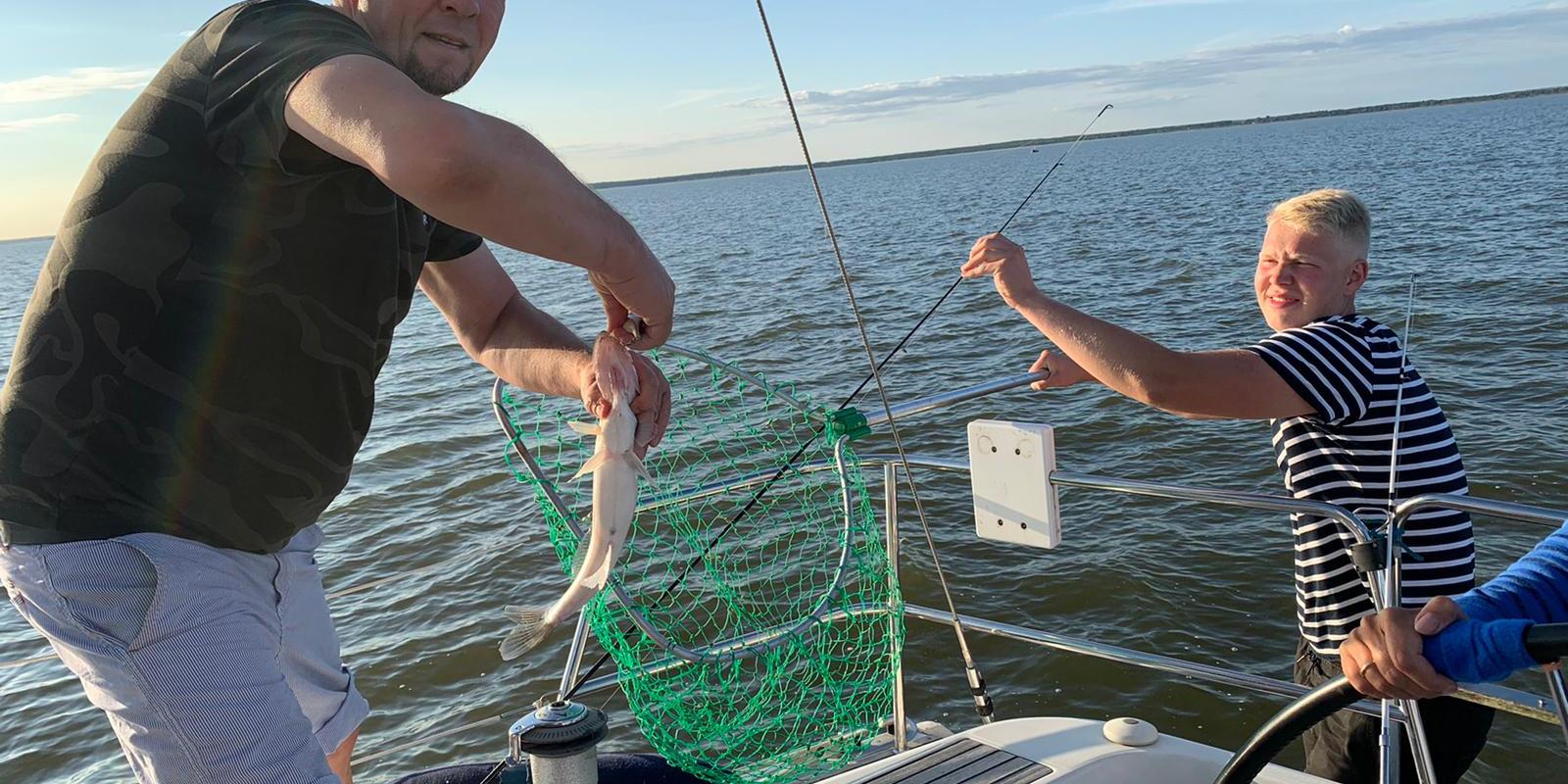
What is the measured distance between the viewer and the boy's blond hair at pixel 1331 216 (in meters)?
3.27

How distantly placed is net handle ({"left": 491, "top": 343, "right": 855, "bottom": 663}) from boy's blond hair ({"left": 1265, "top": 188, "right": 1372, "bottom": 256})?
1.63 m

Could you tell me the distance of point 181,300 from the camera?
1.92 metres

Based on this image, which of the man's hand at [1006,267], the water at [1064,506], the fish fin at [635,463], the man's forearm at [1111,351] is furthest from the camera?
the water at [1064,506]

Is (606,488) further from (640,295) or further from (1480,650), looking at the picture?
(1480,650)

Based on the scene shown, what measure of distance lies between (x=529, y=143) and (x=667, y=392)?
99 centimetres

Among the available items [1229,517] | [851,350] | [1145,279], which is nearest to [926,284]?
[1145,279]

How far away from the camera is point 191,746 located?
6.47ft

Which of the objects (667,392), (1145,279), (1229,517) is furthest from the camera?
(1145,279)

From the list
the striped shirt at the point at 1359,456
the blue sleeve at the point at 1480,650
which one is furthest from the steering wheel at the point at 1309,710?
the striped shirt at the point at 1359,456

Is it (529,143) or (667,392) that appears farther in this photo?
(667,392)

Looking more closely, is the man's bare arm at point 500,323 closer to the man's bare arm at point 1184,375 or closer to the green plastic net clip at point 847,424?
the green plastic net clip at point 847,424

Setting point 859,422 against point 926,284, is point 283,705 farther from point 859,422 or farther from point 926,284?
point 926,284

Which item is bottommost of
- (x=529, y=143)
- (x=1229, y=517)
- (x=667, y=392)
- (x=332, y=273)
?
(x=1229, y=517)

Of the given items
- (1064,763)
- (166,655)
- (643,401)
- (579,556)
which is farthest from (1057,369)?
(166,655)
